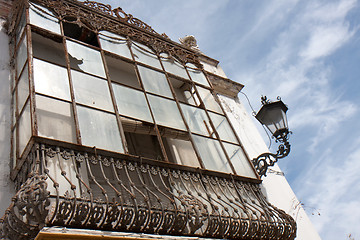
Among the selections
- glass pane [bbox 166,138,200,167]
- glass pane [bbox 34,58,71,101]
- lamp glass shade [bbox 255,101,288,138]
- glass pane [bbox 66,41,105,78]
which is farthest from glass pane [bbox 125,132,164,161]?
glass pane [bbox 34,58,71,101]

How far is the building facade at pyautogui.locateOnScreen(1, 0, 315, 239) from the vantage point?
292 centimetres

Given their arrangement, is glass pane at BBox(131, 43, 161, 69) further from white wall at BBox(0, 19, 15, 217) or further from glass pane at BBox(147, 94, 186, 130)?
white wall at BBox(0, 19, 15, 217)

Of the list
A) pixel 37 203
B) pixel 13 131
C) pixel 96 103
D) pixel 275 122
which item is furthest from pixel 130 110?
pixel 275 122

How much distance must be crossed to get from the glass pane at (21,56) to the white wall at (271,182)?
13.3 feet

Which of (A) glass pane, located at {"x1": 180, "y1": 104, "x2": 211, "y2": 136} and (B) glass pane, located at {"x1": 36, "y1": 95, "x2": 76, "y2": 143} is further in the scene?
(A) glass pane, located at {"x1": 180, "y1": 104, "x2": 211, "y2": 136}

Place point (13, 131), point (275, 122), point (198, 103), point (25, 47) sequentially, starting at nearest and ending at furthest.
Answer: point (13, 131) → point (25, 47) → point (275, 122) → point (198, 103)

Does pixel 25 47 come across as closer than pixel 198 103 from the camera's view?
Yes

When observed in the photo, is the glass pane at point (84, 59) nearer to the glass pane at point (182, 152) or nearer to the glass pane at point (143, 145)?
the glass pane at point (143, 145)

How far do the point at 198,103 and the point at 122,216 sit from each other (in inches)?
124

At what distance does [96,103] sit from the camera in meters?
3.96

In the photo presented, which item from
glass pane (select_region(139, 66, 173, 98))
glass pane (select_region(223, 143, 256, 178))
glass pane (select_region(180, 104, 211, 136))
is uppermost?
glass pane (select_region(139, 66, 173, 98))

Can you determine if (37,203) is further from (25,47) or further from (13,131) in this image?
(25,47)

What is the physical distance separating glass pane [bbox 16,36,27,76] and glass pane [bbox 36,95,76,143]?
2.94 ft

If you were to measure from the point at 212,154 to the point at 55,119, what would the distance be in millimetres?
2044
